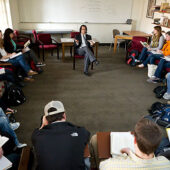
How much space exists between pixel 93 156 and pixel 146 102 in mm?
2163

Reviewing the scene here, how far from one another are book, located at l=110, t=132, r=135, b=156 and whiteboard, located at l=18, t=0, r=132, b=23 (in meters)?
6.56

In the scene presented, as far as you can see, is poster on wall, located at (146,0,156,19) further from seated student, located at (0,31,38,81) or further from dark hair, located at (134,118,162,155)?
dark hair, located at (134,118,162,155)

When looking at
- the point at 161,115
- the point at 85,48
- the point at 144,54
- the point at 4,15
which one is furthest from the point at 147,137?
the point at 4,15

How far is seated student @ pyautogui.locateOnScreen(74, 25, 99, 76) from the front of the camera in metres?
4.86

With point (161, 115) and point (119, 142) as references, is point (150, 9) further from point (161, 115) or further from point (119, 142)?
→ point (119, 142)

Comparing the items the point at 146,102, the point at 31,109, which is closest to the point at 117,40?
the point at 146,102

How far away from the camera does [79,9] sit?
7.29 metres

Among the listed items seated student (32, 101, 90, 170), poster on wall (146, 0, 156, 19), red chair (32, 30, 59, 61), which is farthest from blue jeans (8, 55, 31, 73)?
poster on wall (146, 0, 156, 19)

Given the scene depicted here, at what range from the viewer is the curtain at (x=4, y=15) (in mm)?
5868

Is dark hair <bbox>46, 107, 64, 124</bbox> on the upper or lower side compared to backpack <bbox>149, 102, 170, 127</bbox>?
upper

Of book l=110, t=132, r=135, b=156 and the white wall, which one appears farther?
the white wall

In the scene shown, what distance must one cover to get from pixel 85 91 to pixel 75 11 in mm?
4530

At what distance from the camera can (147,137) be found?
1133 mm

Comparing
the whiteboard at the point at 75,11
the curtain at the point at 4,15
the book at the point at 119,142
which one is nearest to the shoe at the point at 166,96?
the book at the point at 119,142
